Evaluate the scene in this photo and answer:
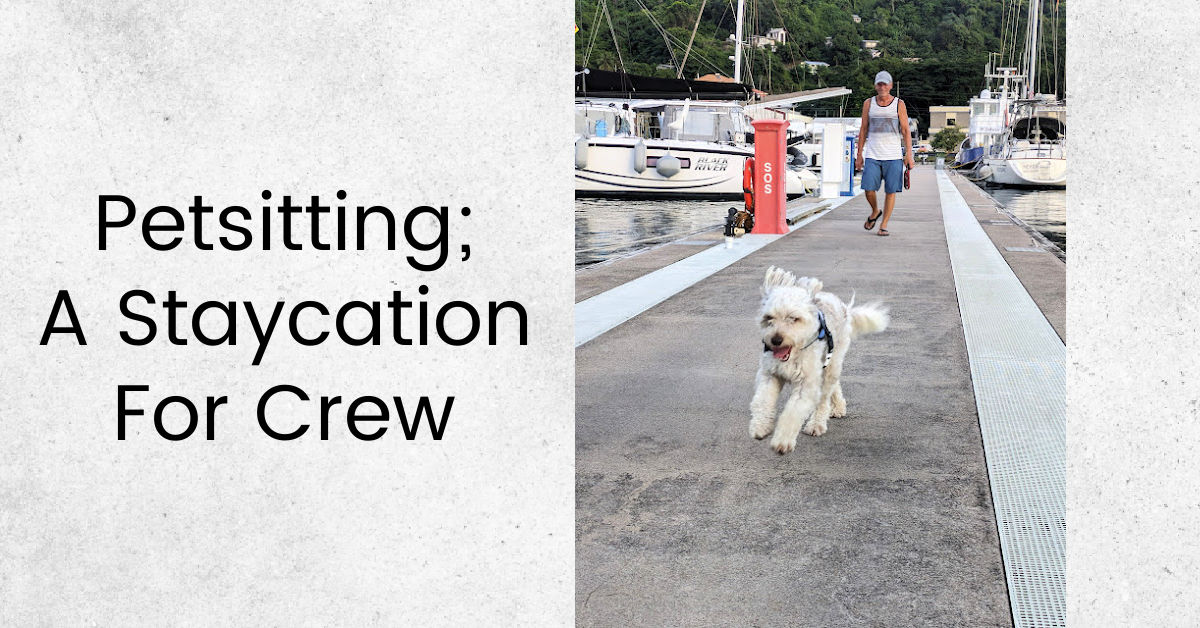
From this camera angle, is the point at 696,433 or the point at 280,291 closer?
the point at 280,291

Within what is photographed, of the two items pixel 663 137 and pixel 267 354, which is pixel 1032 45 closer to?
pixel 663 137

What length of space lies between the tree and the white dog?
433 ft

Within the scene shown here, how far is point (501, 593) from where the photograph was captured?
3.15 meters

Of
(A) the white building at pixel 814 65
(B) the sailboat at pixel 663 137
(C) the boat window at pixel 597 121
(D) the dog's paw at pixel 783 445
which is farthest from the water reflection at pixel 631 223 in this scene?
(A) the white building at pixel 814 65

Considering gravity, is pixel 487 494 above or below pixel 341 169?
below

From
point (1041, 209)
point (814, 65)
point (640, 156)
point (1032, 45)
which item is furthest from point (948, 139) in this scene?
point (1041, 209)

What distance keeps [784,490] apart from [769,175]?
11.2 metres

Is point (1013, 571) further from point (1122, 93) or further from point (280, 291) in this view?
point (280, 291)

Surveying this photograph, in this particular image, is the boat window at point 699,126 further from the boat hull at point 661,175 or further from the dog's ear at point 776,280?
the dog's ear at point 776,280

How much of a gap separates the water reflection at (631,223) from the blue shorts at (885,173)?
3.39m

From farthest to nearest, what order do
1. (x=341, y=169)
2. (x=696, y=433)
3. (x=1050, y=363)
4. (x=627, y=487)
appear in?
(x=1050, y=363), (x=696, y=433), (x=627, y=487), (x=341, y=169)

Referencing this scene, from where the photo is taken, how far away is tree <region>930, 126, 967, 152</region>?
13277 cm

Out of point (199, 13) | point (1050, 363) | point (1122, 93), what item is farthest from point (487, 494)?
point (1050, 363)

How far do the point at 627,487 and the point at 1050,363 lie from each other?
117 inches
